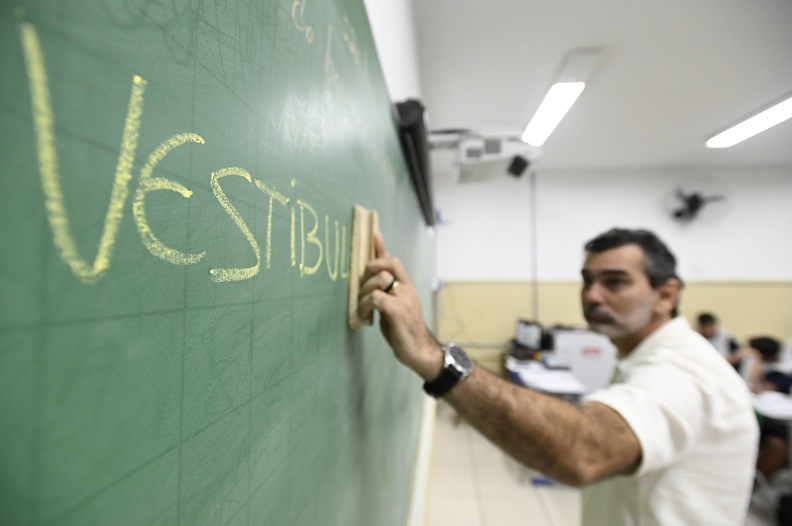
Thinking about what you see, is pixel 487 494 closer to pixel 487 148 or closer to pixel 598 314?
pixel 598 314

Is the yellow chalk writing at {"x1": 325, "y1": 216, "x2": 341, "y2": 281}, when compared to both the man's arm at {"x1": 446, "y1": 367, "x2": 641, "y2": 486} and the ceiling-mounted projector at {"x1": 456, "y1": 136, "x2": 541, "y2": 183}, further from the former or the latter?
the ceiling-mounted projector at {"x1": 456, "y1": 136, "x2": 541, "y2": 183}

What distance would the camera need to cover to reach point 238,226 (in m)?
0.23

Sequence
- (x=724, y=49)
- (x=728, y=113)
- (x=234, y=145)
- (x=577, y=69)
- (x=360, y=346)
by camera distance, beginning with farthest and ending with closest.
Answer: (x=728, y=113) → (x=577, y=69) → (x=724, y=49) → (x=360, y=346) → (x=234, y=145)

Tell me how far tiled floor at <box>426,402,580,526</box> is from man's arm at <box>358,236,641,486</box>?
69.8 inches

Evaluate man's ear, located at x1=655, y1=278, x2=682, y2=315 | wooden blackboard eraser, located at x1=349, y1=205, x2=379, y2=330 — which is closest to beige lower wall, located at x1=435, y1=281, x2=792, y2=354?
man's ear, located at x1=655, y1=278, x2=682, y2=315

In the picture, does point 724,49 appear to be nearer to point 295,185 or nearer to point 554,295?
point 554,295

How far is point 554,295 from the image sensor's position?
3949mm

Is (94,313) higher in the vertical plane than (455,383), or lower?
higher

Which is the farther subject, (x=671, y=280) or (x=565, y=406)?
(x=671, y=280)

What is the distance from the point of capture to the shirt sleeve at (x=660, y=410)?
2.11ft

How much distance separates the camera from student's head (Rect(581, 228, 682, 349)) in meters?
1.04

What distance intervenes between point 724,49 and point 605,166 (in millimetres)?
2003

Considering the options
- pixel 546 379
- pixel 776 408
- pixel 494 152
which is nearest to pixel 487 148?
pixel 494 152

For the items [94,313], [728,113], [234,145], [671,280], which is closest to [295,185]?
[234,145]
